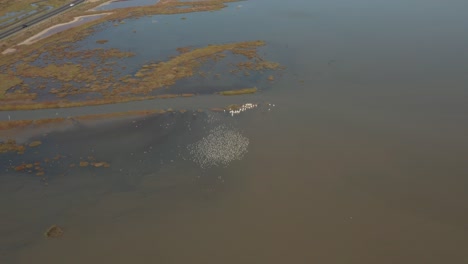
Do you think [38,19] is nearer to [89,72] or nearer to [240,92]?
[89,72]

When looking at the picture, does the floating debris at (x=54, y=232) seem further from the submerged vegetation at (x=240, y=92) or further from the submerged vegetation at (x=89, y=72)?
the submerged vegetation at (x=240, y=92)

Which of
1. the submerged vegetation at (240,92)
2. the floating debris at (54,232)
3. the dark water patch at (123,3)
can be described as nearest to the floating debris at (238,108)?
the submerged vegetation at (240,92)

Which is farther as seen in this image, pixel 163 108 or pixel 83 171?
pixel 163 108

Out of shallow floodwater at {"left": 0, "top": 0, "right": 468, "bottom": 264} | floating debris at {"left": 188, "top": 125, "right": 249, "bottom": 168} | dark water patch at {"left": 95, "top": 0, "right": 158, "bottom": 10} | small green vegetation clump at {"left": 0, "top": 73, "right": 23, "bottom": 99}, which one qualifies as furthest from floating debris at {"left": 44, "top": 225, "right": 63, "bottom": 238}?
dark water patch at {"left": 95, "top": 0, "right": 158, "bottom": 10}

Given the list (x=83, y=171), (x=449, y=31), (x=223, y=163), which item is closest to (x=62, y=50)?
(x=83, y=171)

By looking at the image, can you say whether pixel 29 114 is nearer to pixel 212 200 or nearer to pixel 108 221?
pixel 108 221

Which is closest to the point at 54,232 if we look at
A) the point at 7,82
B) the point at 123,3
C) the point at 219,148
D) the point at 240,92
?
the point at 219,148
